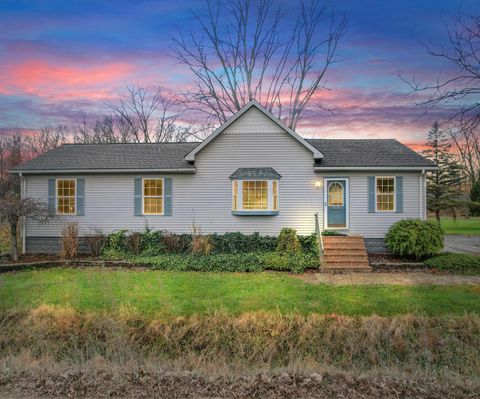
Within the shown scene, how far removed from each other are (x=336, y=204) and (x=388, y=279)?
4799 mm

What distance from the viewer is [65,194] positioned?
14922 mm

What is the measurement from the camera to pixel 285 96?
92.4ft

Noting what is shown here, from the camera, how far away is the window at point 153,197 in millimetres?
14750

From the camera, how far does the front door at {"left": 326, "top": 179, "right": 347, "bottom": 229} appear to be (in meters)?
14.6

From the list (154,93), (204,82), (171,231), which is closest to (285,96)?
(204,82)

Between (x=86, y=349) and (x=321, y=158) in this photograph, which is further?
(x=321, y=158)

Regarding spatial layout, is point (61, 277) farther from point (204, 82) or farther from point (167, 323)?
point (204, 82)

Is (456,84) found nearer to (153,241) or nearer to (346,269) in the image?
(346,269)

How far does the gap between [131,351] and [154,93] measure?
28687mm

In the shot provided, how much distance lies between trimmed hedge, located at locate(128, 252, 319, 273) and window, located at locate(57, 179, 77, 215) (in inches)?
178

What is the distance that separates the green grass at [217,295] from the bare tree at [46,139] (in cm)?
2939

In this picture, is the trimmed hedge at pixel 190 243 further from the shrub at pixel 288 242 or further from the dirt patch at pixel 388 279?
the dirt patch at pixel 388 279

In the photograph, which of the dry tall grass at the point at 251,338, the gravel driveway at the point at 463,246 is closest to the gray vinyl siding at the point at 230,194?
the gravel driveway at the point at 463,246

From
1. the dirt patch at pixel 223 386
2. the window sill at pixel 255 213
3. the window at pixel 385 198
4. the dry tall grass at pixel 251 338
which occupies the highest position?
the window at pixel 385 198
